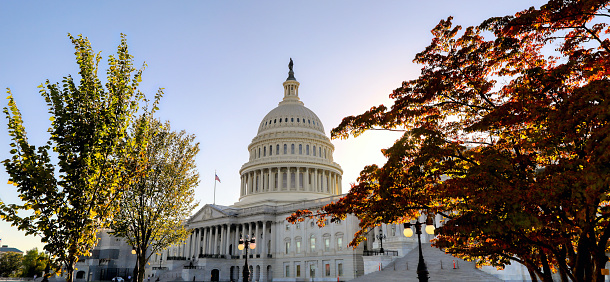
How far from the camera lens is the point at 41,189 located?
1201 cm

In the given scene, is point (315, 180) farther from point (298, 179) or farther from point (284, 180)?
point (284, 180)

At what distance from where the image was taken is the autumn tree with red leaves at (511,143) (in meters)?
10.0

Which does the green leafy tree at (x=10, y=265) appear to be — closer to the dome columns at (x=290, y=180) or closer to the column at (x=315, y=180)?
the dome columns at (x=290, y=180)

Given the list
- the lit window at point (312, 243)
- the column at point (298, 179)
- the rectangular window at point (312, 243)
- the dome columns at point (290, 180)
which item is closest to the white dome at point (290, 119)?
the dome columns at point (290, 180)

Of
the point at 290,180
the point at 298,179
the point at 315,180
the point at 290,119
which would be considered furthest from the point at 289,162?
the point at 290,119

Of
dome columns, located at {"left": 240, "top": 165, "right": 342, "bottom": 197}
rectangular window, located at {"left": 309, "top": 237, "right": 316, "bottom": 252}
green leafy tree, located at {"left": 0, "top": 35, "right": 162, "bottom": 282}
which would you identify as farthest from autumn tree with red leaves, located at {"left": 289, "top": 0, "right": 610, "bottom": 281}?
dome columns, located at {"left": 240, "top": 165, "right": 342, "bottom": 197}

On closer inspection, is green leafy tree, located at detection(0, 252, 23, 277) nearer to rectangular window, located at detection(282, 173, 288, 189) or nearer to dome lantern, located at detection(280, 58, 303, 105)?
rectangular window, located at detection(282, 173, 288, 189)

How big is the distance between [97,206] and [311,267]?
62926 millimetres

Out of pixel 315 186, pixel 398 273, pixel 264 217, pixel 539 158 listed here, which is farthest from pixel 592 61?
pixel 315 186

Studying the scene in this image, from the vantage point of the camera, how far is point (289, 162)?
96000 millimetres

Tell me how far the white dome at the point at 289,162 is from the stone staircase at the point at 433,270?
44360 millimetres

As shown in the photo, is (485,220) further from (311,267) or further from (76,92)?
(311,267)

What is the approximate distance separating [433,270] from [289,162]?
5922 cm

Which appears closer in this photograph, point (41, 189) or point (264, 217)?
point (41, 189)
